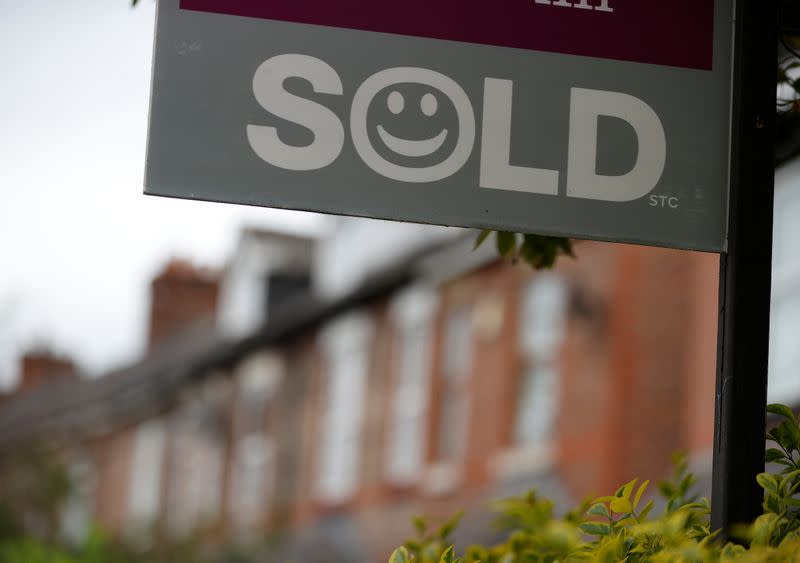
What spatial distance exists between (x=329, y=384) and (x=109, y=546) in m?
4.67

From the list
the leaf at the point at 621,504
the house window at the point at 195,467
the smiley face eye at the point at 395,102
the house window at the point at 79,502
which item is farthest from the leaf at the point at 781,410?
the house window at the point at 79,502

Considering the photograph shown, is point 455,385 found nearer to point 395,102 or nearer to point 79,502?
point 79,502

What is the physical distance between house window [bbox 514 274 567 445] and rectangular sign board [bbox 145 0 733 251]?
13.5 meters

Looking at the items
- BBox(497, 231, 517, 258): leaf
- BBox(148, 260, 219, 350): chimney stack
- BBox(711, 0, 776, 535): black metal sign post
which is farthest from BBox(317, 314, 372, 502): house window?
BBox(711, 0, 776, 535): black metal sign post

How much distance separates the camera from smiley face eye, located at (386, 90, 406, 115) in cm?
297

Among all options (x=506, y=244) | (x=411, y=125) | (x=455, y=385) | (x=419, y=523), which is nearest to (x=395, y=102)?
(x=411, y=125)

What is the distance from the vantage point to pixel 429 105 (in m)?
2.99

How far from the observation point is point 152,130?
9.53 feet

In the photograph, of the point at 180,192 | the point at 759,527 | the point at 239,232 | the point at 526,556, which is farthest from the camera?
the point at 239,232

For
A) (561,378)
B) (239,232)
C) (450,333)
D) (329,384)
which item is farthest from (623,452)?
(239,232)

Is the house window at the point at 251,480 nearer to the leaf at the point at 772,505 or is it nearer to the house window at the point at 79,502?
the house window at the point at 79,502

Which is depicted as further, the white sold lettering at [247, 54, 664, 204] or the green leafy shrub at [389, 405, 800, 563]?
the white sold lettering at [247, 54, 664, 204]

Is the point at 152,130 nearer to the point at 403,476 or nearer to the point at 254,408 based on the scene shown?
the point at 403,476

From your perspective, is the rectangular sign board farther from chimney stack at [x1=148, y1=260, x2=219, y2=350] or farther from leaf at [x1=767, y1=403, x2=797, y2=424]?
chimney stack at [x1=148, y1=260, x2=219, y2=350]
